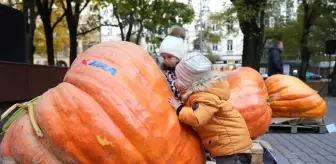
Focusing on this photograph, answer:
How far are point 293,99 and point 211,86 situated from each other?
5177 mm

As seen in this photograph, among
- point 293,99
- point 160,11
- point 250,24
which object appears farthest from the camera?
point 160,11

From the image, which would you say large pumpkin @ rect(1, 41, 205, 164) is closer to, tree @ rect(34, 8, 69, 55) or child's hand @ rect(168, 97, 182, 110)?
child's hand @ rect(168, 97, 182, 110)

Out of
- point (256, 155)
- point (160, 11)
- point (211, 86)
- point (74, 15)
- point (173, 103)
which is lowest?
point (256, 155)

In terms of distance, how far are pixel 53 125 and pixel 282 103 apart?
19.8ft

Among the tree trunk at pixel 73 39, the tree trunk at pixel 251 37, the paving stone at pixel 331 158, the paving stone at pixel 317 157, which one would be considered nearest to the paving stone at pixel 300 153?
the paving stone at pixel 317 157

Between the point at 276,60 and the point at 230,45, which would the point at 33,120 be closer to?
the point at 276,60

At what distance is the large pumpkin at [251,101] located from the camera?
193 inches

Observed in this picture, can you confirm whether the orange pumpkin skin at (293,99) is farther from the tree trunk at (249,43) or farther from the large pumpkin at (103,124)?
the tree trunk at (249,43)

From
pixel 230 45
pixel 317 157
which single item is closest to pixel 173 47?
pixel 317 157

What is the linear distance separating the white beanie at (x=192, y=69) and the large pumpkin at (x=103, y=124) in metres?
0.27

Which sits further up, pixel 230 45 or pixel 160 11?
pixel 160 11

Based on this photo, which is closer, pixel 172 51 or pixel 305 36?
pixel 172 51

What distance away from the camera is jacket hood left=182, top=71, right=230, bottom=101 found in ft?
9.33

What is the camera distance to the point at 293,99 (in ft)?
24.8
